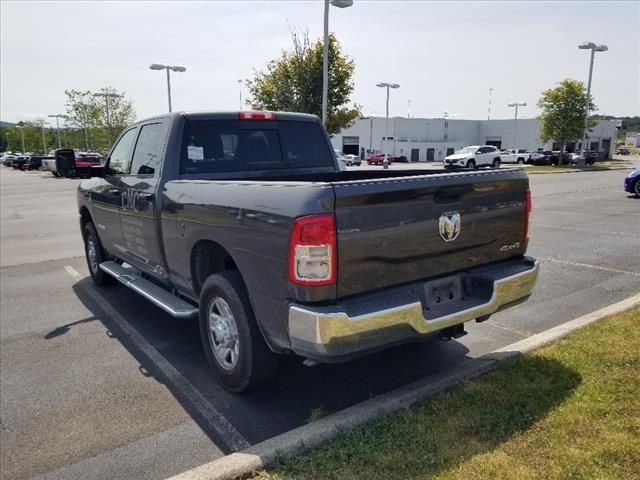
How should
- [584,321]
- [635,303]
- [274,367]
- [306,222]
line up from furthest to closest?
[635,303] < [584,321] < [274,367] < [306,222]

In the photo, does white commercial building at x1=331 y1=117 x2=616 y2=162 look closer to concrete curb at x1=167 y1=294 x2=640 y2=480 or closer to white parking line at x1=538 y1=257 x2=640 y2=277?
white parking line at x1=538 y1=257 x2=640 y2=277

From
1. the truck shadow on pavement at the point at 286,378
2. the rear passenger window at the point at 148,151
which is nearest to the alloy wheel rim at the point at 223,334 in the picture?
the truck shadow on pavement at the point at 286,378

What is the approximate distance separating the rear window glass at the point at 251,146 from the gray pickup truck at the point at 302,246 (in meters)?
0.01

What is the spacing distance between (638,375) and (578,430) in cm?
96

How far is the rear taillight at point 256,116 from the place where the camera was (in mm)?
4883

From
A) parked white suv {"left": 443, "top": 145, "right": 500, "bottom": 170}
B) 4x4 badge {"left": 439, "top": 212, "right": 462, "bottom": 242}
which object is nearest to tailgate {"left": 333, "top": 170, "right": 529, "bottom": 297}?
4x4 badge {"left": 439, "top": 212, "right": 462, "bottom": 242}

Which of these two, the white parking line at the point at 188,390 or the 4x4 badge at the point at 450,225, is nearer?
the white parking line at the point at 188,390

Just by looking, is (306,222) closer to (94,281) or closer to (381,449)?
(381,449)

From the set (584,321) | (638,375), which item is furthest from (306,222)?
(584,321)

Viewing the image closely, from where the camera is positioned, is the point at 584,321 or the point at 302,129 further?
the point at 302,129

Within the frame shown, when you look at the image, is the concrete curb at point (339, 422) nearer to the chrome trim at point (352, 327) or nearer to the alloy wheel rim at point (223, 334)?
the chrome trim at point (352, 327)

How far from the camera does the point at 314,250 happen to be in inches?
114

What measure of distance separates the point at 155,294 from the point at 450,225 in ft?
8.91

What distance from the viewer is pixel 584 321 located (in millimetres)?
4785
